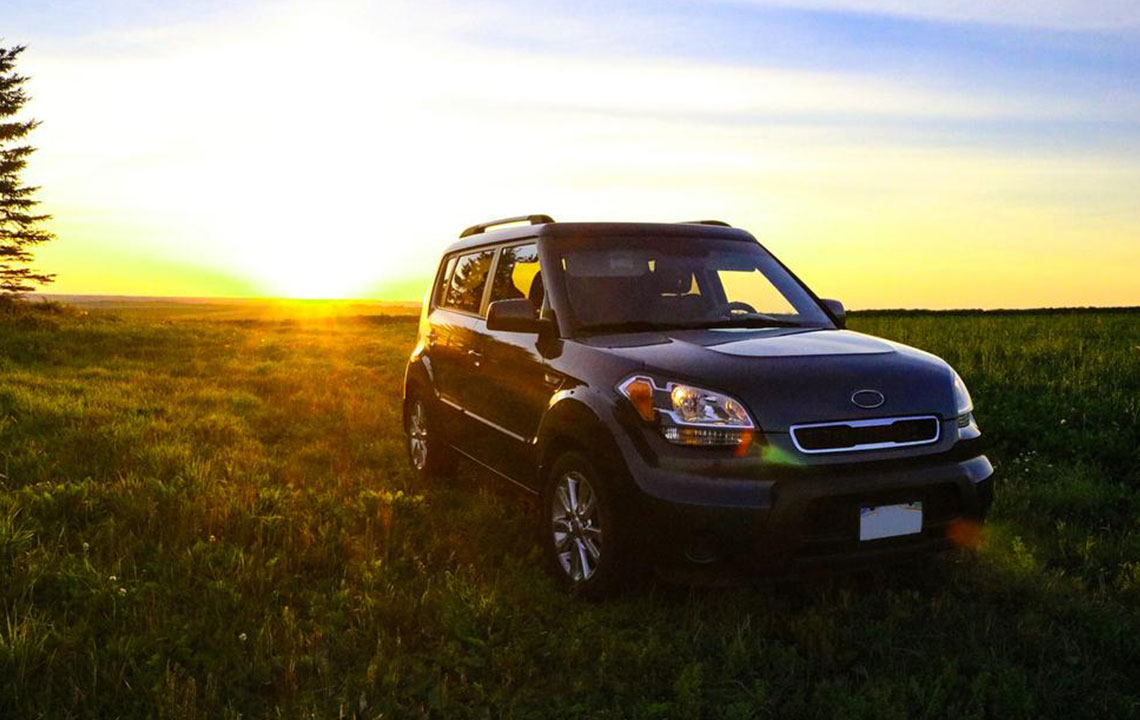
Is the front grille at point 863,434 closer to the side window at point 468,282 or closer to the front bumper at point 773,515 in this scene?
the front bumper at point 773,515

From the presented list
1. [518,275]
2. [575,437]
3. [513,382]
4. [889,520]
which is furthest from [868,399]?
[518,275]

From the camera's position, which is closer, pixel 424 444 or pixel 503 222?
pixel 503 222

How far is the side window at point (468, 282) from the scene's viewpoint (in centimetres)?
627

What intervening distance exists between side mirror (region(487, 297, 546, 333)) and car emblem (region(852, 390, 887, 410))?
1724 millimetres

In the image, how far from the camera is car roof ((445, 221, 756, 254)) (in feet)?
17.3

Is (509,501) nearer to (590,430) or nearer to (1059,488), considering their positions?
(590,430)

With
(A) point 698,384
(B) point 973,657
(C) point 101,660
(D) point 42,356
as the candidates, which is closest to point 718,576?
(A) point 698,384

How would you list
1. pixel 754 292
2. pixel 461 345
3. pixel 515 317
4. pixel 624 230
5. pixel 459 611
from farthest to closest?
pixel 461 345 < pixel 754 292 < pixel 624 230 < pixel 515 317 < pixel 459 611

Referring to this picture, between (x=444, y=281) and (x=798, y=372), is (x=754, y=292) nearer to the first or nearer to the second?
(x=798, y=372)

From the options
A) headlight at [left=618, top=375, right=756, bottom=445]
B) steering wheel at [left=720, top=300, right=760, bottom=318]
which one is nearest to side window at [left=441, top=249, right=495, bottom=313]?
steering wheel at [left=720, top=300, right=760, bottom=318]

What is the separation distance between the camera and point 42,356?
16656mm

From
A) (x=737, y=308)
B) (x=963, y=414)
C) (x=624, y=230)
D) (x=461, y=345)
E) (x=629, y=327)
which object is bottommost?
(x=963, y=414)

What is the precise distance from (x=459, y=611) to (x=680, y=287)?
7.69 feet

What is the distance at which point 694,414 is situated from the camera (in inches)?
150
